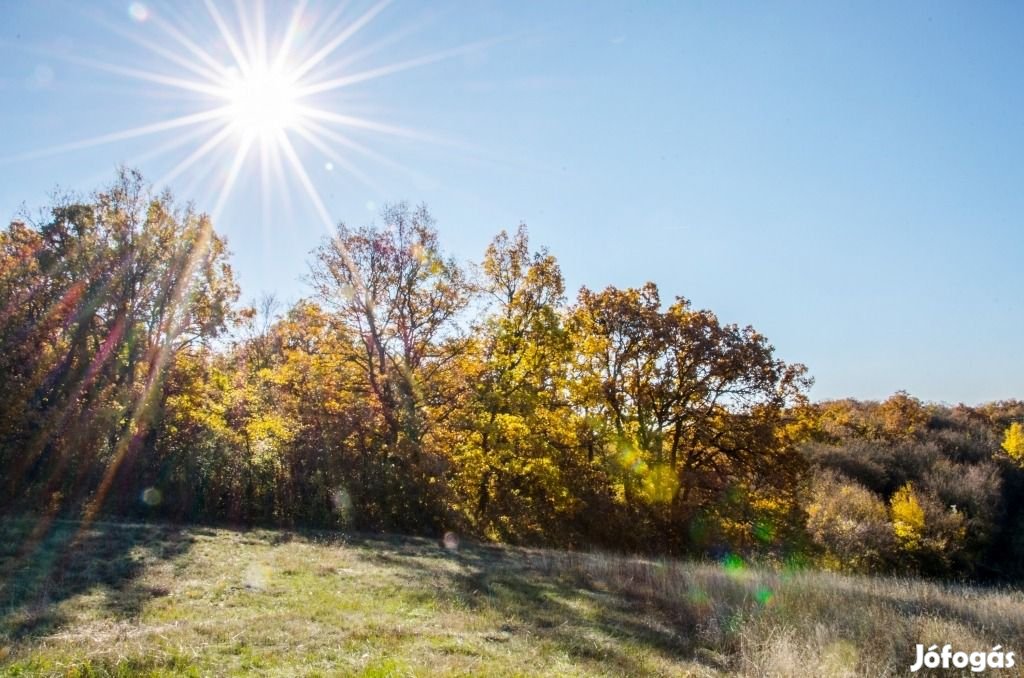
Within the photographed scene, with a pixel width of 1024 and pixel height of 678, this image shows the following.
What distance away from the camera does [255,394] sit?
26453 millimetres

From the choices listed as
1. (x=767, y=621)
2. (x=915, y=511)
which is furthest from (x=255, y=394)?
(x=915, y=511)

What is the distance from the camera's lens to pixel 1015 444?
159ft

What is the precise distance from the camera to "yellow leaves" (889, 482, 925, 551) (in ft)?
97.2

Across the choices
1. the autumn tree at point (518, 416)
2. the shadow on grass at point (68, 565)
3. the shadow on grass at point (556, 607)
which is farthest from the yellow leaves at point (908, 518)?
the shadow on grass at point (68, 565)

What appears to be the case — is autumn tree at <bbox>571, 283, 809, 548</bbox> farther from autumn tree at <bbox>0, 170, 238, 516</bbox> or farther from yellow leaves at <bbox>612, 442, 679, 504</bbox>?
autumn tree at <bbox>0, 170, 238, 516</bbox>

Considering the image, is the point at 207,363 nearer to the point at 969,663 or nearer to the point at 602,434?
the point at 602,434

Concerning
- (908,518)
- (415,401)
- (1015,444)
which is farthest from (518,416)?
(1015,444)

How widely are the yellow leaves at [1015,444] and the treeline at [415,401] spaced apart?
1037 inches

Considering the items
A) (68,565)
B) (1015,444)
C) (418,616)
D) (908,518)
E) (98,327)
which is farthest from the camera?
(1015,444)

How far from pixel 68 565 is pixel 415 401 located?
47.3 feet

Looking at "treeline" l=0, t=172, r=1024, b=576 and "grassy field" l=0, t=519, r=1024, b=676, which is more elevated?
"treeline" l=0, t=172, r=1024, b=576

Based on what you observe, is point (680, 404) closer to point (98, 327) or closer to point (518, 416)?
point (518, 416)

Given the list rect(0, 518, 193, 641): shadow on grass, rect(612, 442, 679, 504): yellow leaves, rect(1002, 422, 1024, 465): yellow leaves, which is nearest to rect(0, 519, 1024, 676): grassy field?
rect(0, 518, 193, 641): shadow on grass

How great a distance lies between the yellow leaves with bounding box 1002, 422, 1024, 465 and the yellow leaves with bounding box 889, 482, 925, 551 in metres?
17.9
